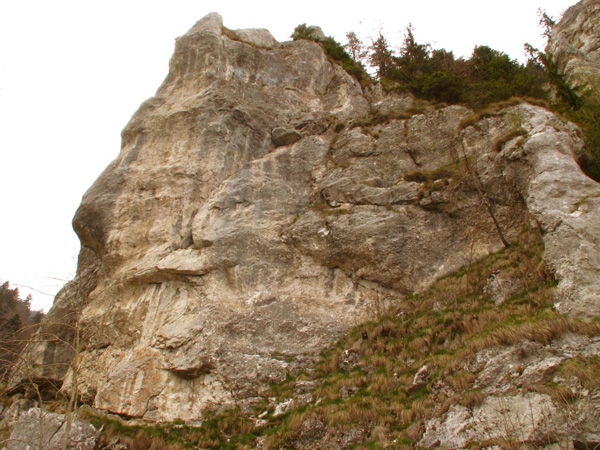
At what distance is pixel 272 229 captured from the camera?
17641 millimetres

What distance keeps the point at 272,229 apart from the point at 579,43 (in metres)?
29.7

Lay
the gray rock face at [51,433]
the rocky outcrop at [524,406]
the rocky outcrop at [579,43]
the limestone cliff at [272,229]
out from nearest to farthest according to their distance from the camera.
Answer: the rocky outcrop at [524,406] < the gray rock face at [51,433] < the limestone cliff at [272,229] < the rocky outcrop at [579,43]

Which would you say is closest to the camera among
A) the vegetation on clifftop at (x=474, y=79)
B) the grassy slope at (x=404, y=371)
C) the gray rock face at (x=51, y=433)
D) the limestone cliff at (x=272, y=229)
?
the grassy slope at (x=404, y=371)

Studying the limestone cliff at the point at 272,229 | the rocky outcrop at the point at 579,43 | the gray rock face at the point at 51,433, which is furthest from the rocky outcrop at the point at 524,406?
the rocky outcrop at the point at 579,43

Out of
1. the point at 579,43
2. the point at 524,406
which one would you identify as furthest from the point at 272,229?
the point at 579,43

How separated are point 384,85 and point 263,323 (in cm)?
1758

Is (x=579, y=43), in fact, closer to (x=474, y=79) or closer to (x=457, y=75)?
(x=474, y=79)

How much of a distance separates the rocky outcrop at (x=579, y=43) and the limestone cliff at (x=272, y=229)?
39.4ft

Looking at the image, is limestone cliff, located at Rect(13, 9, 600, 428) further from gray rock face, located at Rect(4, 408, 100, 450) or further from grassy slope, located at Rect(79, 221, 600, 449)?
gray rock face, located at Rect(4, 408, 100, 450)

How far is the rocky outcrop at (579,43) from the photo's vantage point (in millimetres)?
26797

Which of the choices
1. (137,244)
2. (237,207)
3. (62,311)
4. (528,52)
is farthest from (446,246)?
(528,52)

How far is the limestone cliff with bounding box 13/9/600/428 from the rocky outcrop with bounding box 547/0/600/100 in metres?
12.0

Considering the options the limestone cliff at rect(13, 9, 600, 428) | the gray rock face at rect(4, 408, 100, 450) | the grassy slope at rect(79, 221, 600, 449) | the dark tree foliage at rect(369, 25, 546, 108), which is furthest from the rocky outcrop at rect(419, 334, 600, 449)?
the dark tree foliage at rect(369, 25, 546, 108)

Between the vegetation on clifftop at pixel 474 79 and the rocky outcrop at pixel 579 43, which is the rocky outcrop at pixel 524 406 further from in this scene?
the rocky outcrop at pixel 579 43
